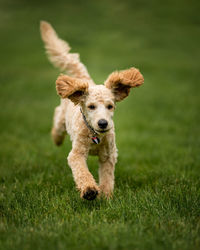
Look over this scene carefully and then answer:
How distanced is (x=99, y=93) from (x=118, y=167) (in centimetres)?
201

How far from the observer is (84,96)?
4.37m

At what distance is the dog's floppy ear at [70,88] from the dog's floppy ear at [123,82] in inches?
14.2

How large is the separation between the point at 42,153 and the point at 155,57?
71.8ft

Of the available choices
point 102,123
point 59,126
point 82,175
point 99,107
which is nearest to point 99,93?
point 99,107

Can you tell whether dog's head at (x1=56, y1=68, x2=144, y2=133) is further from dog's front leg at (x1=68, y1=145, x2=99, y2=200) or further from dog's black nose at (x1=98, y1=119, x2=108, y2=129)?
dog's front leg at (x1=68, y1=145, x2=99, y2=200)

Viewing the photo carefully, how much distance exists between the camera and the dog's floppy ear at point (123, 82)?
4.32 metres

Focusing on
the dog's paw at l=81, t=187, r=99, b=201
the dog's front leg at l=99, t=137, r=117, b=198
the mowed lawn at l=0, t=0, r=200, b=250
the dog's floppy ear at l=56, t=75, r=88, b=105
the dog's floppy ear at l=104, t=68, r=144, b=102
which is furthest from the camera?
the dog's front leg at l=99, t=137, r=117, b=198

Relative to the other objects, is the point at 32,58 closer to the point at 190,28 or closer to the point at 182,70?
the point at 182,70

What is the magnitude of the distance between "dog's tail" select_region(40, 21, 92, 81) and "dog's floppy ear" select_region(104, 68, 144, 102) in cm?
151

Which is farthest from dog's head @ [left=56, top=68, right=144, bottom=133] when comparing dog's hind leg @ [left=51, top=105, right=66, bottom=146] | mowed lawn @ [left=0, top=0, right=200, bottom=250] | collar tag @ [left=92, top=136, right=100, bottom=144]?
dog's hind leg @ [left=51, top=105, right=66, bottom=146]

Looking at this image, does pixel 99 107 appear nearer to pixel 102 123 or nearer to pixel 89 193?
pixel 102 123

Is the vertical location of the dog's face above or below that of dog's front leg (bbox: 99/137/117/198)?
above

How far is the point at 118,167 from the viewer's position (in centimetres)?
582

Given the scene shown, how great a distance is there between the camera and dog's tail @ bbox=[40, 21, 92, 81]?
5969 millimetres
